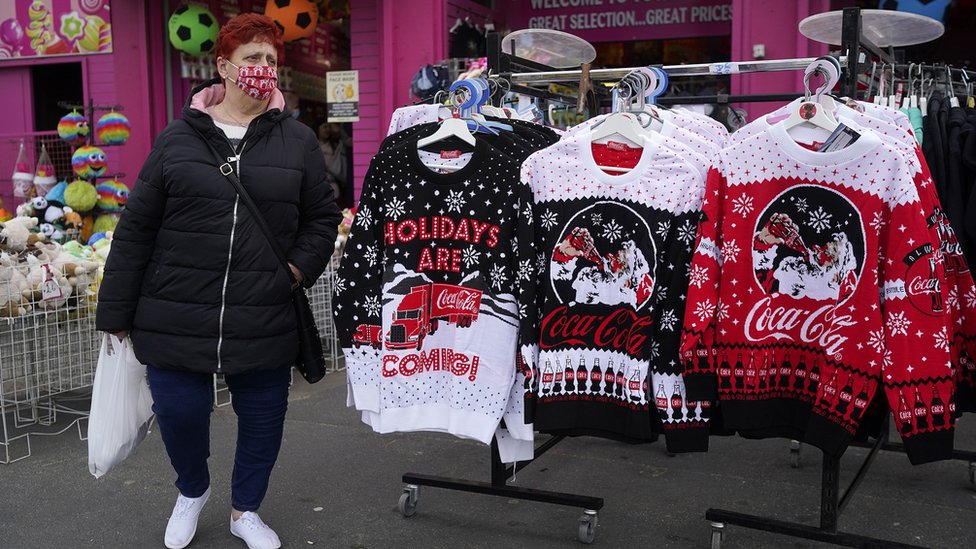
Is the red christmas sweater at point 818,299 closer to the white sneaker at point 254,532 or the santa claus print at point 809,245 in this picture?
the santa claus print at point 809,245

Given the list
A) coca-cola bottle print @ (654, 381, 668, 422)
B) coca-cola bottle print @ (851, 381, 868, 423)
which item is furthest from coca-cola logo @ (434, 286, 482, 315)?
coca-cola bottle print @ (851, 381, 868, 423)

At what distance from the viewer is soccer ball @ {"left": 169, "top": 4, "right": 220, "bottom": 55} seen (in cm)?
888

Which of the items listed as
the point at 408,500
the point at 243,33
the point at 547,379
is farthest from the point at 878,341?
the point at 243,33

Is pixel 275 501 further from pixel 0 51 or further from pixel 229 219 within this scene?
pixel 0 51

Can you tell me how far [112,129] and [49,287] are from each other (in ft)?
→ 14.2

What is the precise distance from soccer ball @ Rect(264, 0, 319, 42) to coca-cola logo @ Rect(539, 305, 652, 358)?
20.0 ft

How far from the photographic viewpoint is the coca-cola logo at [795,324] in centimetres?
277

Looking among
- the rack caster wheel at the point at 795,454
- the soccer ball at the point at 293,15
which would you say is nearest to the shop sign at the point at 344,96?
the soccer ball at the point at 293,15

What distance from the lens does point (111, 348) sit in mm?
3270

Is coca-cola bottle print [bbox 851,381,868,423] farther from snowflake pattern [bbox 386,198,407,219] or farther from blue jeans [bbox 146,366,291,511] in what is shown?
blue jeans [bbox 146,366,291,511]

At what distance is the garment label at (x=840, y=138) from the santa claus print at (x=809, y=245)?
0.13 metres

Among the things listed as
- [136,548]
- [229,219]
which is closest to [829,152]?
[229,219]

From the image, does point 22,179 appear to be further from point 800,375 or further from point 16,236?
point 800,375

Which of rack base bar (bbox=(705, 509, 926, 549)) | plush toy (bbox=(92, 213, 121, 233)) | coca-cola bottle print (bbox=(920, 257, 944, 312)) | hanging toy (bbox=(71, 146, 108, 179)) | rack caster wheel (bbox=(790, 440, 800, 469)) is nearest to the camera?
coca-cola bottle print (bbox=(920, 257, 944, 312))
